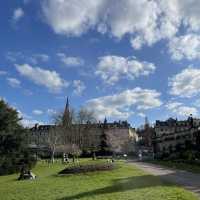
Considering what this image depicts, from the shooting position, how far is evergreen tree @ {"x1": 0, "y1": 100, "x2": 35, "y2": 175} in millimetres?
50812

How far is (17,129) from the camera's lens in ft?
177

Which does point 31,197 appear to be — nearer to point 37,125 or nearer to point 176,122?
point 176,122

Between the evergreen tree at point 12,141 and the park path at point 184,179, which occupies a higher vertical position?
the evergreen tree at point 12,141

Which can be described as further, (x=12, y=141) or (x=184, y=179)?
(x=12, y=141)

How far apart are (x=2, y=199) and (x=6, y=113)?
3322cm

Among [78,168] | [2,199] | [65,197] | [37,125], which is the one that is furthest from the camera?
[37,125]

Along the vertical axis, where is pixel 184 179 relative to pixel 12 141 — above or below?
below

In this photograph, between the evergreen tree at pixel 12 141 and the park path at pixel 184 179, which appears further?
the evergreen tree at pixel 12 141

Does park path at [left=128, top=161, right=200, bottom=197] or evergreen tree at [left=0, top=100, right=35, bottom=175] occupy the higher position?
evergreen tree at [left=0, top=100, right=35, bottom=175]

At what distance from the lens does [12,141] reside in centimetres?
5288

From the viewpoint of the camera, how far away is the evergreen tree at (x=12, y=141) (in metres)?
50.8

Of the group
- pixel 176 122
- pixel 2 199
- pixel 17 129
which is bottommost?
pixel 2 199

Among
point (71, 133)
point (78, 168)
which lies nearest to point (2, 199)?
point (78, 168)

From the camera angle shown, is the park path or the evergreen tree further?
the evergreen tree
